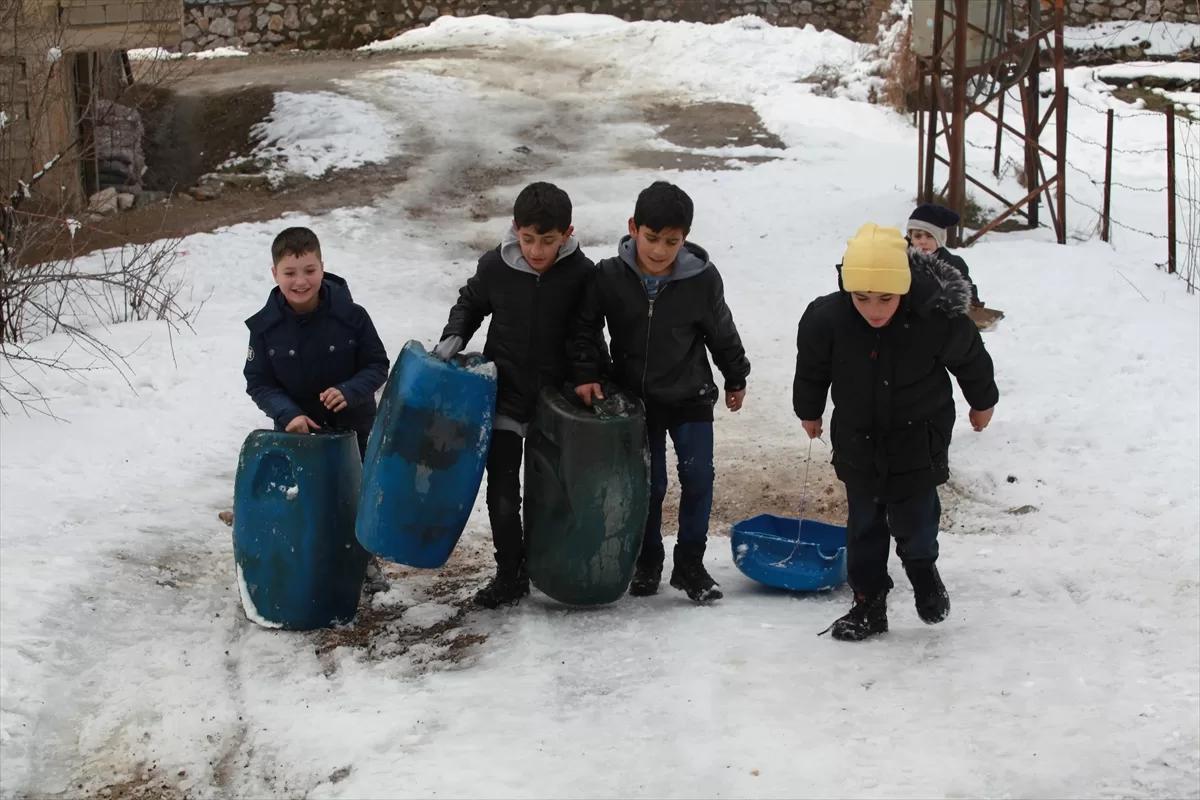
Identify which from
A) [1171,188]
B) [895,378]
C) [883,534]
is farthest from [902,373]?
[1171,188]

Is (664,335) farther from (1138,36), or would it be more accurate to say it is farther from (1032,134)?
(1138,36)

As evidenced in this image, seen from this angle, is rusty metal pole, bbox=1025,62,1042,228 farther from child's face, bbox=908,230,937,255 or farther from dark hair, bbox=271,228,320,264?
dark hair, bbox=271,228,320,264

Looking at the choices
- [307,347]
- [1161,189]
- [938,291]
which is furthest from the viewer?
[1161,189]

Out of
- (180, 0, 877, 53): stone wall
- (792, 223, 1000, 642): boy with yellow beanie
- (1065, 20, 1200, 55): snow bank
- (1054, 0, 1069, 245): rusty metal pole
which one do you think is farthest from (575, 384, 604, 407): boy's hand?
(180, 0, 877, 53): stone wall

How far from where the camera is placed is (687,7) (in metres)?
21.6

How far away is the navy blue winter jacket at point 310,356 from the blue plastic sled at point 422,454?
1.07 feet

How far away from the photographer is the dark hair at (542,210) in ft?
13.0

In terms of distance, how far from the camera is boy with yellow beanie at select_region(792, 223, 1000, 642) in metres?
3.64

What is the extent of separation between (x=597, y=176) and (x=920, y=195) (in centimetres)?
342

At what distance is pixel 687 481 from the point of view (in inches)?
170

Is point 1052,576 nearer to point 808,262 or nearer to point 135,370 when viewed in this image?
point 135,370

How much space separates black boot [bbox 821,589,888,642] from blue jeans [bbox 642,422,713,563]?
0.59 meters

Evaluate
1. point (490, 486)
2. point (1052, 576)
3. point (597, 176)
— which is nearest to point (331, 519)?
point (490, 486)

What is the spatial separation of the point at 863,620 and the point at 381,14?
1992cm
